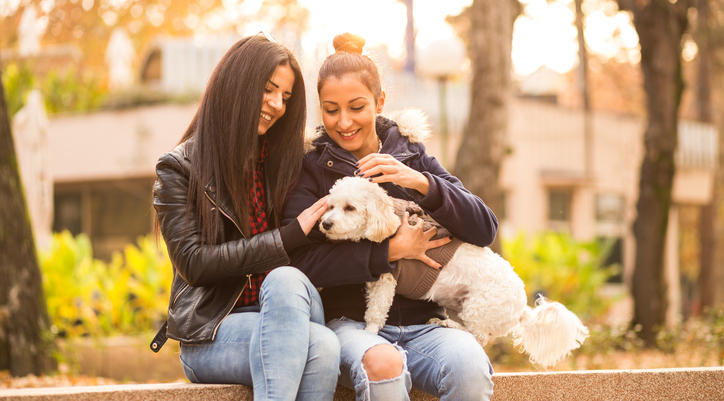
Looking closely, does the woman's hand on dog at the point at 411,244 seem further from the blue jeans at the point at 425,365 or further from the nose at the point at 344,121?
the nose at the point at 344,121

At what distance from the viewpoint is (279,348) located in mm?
2352

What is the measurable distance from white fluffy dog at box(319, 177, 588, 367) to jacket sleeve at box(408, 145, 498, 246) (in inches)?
4.7

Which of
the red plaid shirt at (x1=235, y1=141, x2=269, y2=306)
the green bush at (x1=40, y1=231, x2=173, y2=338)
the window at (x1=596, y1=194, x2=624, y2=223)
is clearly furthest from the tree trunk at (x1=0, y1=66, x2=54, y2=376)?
the window at (x1=596, y1=194, x2=624, y2=223)

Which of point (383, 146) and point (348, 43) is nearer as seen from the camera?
point (383, 146)

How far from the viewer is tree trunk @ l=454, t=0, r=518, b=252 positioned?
6148 millimetres

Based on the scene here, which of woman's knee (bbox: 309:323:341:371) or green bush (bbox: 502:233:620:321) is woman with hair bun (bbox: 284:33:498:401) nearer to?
woman's knee (bbox: 309:323:341:371)

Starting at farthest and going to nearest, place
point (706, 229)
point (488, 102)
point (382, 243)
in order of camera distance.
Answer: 1. point (706, 229)
2. point (488, 102)
3. point (382, 243)

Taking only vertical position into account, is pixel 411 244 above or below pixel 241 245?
below

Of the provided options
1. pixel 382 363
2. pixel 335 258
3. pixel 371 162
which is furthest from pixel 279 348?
pixel 371 162

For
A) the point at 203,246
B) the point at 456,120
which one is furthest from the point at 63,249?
the point at 456,120

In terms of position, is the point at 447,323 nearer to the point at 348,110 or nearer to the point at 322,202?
the point at 322,202

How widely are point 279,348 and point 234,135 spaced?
0.91 metres

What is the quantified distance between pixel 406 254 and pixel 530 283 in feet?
21.0

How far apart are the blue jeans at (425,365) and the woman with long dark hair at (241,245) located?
0.10 meters
